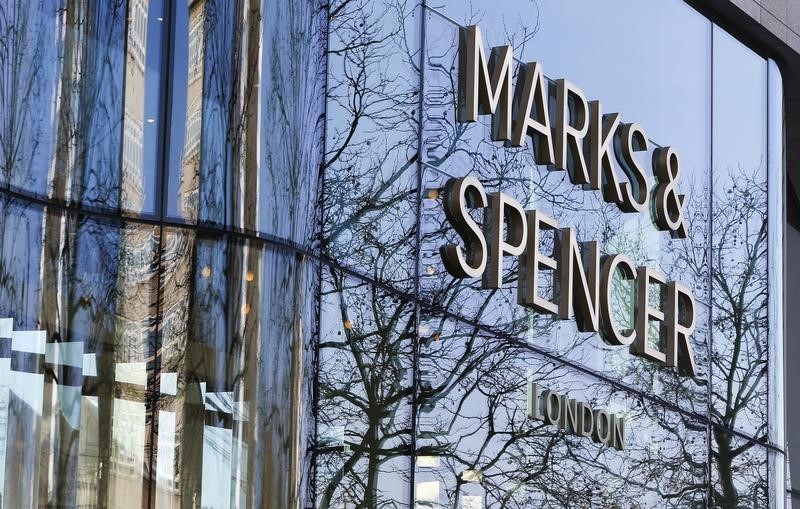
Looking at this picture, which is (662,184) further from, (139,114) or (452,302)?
(139,114)

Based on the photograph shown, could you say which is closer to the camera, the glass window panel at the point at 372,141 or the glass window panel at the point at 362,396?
the glass window panel at the point at 362,396

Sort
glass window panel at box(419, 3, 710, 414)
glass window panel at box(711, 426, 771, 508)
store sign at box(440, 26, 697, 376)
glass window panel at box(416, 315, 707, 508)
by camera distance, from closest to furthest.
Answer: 1. glass window panel at box(416, 315, 707, 508)
2. glass window panel at box(419, 3, 710, 414)
3. store sign at box(440, 26, 697, 376)
4. glass window panel at box(711, 426, 771, 508)

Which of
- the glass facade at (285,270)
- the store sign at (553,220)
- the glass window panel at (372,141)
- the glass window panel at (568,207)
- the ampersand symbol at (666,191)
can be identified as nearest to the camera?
the glass facade at (285,270)

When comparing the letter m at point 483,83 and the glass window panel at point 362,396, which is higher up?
the letter m at point 483,83

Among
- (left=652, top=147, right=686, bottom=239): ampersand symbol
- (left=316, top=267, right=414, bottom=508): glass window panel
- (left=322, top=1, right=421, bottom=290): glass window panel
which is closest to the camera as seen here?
(left=316, top=267, right=414, bottom=508): glass window panel

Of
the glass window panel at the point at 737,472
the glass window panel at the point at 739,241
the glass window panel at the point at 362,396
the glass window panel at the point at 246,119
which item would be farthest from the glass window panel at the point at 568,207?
the glass window panel at the point at 246,119

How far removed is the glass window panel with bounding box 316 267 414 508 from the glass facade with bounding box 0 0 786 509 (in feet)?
0.05

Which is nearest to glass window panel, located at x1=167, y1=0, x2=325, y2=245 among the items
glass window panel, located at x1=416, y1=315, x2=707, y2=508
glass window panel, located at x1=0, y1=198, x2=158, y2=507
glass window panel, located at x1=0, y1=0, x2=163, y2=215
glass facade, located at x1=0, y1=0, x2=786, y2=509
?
glass facade, located at x1=0, y1=0, x2=786, y2=509

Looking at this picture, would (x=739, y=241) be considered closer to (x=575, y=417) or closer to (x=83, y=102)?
(x=575, y=417)

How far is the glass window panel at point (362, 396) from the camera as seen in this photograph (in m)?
8.74

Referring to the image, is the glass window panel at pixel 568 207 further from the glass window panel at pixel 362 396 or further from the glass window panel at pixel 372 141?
the glass window panel at pixel 362 396

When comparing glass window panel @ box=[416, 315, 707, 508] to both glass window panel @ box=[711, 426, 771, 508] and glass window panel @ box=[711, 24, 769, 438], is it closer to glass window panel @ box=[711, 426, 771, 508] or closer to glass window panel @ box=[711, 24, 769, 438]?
glass window panel @ box=[711, 426, 771, 508]

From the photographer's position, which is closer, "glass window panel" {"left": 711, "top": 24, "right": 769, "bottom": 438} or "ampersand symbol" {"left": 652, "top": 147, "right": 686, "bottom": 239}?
"ampersand symbol" {"left": 652, "top": 147, "right": 686, "bottom": 239}

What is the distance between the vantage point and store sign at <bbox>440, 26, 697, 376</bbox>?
9.93 m
